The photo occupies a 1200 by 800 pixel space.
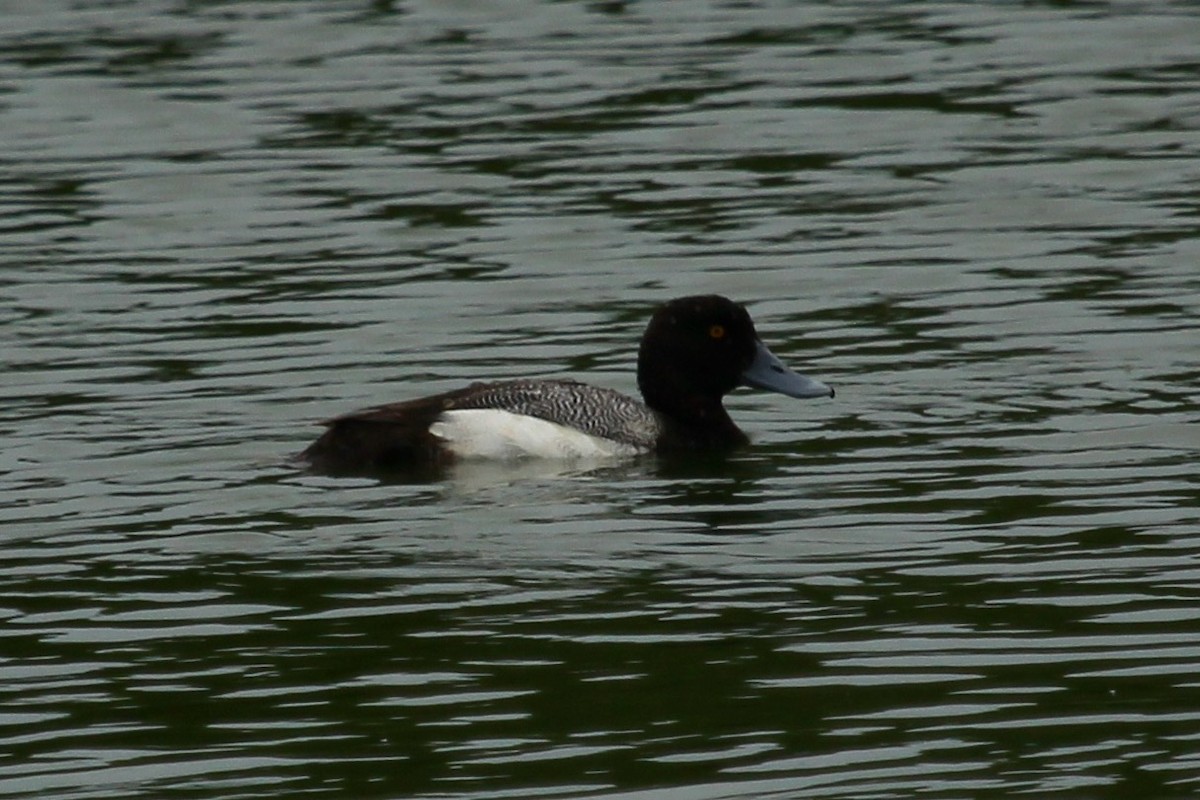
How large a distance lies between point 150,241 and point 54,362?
3.42m

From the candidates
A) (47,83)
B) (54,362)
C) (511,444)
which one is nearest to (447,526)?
(511,444)

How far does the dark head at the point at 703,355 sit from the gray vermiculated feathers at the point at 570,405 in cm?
42

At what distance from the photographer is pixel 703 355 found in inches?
522

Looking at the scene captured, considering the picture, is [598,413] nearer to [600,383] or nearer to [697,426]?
[697,426]

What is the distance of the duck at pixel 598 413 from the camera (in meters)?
12.1

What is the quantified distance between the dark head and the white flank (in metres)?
0.72

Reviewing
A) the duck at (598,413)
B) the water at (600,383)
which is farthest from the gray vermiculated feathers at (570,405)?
the water at (600,383)

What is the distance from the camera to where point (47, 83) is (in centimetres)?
2247

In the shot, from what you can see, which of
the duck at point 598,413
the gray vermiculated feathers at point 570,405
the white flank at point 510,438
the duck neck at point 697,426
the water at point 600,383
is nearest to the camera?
the water at point 600,383

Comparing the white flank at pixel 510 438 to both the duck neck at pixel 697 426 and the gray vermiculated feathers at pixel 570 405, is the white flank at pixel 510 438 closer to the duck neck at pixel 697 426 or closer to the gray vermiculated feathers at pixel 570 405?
the gray vermiculated feathers at pixel 570 405

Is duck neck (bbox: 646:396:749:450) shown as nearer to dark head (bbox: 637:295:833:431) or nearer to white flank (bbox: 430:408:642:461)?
dark head (bbox: 637:295:833:431)

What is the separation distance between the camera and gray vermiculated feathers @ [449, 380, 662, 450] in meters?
12.4

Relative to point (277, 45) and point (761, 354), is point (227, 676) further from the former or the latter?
point (277, 45)

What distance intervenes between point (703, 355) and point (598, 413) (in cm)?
88
